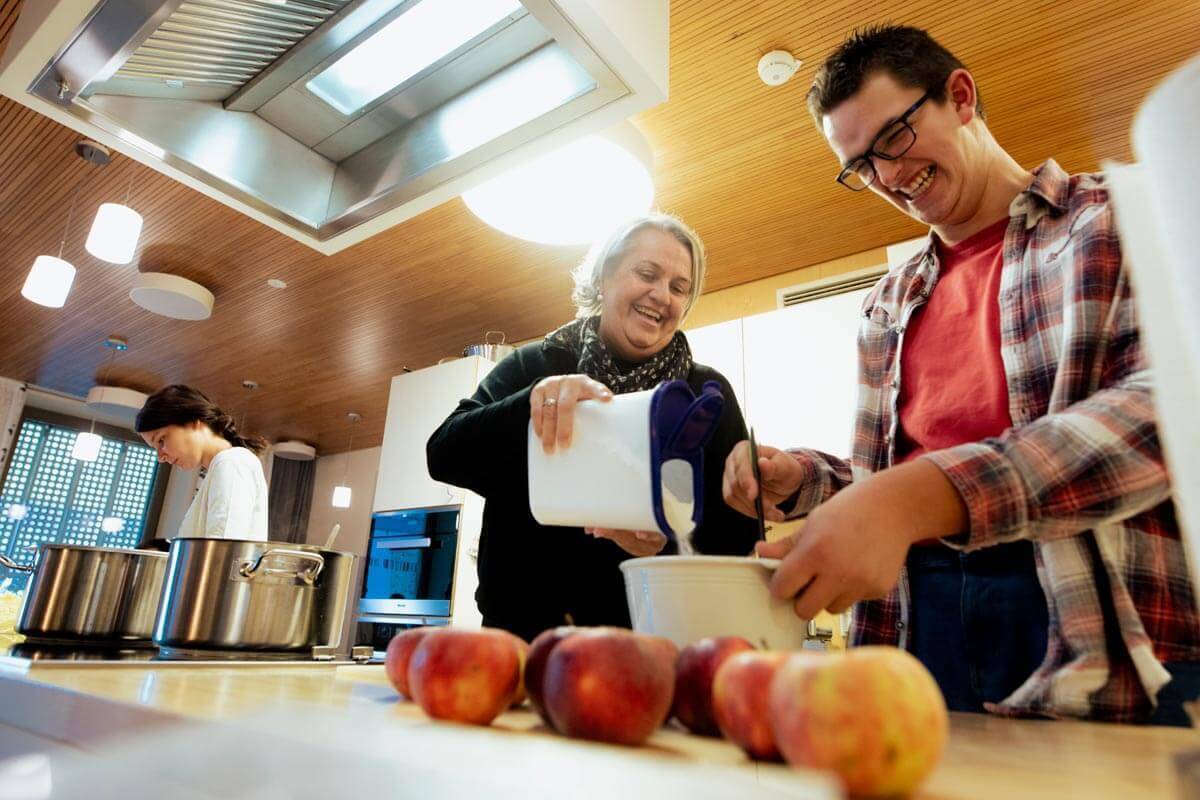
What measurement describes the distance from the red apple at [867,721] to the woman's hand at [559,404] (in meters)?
0.47

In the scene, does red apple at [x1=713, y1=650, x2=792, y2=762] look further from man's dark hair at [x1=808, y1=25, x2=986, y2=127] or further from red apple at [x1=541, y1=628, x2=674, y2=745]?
man's dark hair at [x1=808, y1=25, x2=986, y2=127]

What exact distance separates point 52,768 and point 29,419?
702 centimetres

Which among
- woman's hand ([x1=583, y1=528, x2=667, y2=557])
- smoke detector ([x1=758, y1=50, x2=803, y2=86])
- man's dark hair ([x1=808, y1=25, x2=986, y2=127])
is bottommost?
woman's hand ([x1=583, y1=528, x2=667, y2=557])

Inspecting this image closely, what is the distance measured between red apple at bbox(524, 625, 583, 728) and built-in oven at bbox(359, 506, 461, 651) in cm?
304

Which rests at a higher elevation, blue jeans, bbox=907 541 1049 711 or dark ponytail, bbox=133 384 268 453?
dark ponytail, bbox=133 384 268 453

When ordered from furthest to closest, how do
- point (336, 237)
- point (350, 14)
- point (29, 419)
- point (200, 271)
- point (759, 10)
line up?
1. point (29, 419)
2. point (200, 271)
3. point (759, 10)
4. point (336, 237)
5. point (350, 14)

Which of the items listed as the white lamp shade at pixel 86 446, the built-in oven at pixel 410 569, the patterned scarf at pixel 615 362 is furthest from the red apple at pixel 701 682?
the white lamp shade at pixel 86 446

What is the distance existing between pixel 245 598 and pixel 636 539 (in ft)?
2.46

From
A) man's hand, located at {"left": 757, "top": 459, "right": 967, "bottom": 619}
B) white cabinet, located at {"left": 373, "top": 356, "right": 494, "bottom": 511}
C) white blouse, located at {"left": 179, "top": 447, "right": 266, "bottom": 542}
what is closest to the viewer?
man's hand, located at {"left": 757, "top": 459, "right": 967, "bottom": 619}

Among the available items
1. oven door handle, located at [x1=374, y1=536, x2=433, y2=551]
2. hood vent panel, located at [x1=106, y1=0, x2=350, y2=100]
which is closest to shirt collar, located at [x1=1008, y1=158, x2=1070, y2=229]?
hood vent panel, located at [x1=106, y1=0, x2=350, y2=100]

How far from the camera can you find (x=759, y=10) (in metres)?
1.83

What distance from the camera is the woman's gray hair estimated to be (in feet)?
4.21

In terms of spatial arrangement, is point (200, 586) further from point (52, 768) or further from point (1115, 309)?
point (1115, 309)

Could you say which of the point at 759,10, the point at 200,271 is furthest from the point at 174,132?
the point at 200,271
